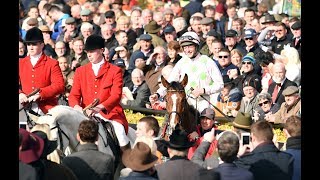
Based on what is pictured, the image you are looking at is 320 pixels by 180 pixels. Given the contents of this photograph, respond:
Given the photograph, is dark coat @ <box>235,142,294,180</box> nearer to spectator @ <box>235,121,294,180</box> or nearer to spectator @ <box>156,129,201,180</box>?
spectator @ <box>235,121,294,180</box>

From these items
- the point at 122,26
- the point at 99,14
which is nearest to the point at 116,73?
the point at 122,26

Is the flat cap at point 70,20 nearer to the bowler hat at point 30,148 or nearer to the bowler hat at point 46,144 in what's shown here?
the bowler hat at point 46,144

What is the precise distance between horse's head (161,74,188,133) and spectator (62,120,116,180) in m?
3.05

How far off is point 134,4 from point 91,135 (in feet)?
50.2

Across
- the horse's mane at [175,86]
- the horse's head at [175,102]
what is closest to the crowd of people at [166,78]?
the horse's head at [175,102]

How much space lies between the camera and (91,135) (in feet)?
50.5

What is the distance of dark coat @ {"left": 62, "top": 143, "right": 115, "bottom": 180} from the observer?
607 inches

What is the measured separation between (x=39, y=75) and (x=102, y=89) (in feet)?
2.87

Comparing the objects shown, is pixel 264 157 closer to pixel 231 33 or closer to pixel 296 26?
pixel 296 26

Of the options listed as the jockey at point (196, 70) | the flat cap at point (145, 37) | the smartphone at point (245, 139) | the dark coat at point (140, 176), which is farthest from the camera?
the flat cap at point (145, 37)

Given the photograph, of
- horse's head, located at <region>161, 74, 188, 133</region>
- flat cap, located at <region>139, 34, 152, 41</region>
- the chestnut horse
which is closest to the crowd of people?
flat cap, located at <region>139, 34, 152, 41</region>

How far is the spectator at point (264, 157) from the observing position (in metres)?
15.0

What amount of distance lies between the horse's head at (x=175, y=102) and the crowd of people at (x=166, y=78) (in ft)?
1.08

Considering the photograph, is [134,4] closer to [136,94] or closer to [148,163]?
[136,94]
